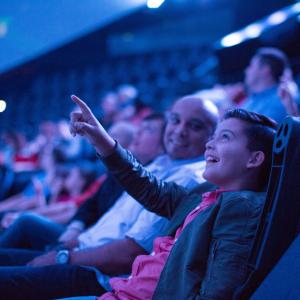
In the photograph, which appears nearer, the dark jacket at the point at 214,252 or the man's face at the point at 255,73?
the dark jacket at the point at 214,252

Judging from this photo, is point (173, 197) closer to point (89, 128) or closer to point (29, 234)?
point (89, 128)

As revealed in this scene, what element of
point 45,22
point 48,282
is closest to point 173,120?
point 48,282

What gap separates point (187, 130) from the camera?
1.67 metres

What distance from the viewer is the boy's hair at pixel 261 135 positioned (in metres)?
1.22

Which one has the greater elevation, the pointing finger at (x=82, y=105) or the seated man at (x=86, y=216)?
the pointing finger at (x=82, y=105)

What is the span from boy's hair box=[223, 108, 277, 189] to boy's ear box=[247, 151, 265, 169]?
11 millimetres

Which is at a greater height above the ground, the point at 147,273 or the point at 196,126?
the point at 196,126

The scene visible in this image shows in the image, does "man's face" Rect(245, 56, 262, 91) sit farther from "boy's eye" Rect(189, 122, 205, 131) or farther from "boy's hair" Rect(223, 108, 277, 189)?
"boy's hair" Rect(223, 108, 277, 189)

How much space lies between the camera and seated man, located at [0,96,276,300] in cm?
98

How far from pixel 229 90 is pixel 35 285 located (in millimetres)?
2510

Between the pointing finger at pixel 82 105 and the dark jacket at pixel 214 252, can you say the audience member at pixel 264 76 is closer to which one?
the pointing finger at pixel 82 105

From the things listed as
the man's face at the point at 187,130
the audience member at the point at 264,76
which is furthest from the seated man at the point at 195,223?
the audience member at the point at 264,76

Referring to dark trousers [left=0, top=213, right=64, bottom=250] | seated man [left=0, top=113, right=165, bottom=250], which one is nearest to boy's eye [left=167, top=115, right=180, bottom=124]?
seated man [left=0, top=113, right=165, bottom=250]

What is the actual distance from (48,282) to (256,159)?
27.1 inches
